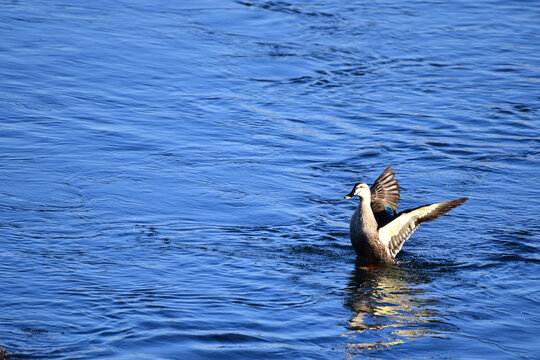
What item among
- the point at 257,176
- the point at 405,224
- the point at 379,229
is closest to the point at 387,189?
the point at 405,224

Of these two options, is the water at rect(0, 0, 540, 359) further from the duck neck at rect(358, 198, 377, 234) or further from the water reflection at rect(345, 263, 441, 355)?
the duck neck at rect(358, 198, 377, 234)

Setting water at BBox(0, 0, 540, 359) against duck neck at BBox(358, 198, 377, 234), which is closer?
water at BBox(0, 0, 540, 359)

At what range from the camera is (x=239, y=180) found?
1101cm

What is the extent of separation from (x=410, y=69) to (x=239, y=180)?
246 inches

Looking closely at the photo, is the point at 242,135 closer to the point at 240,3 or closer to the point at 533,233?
the point at 533,233

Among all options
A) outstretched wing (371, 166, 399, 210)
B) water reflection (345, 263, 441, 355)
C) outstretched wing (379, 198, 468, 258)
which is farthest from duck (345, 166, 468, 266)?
outstretched wing (371, 166, 399, 210)

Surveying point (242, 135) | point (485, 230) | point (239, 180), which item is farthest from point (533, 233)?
point (242, 135)

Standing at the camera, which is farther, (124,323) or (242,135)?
(242,135)

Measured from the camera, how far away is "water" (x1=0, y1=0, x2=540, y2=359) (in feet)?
24.3

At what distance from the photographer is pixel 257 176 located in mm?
11180

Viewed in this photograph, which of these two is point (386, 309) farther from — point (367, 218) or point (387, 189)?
point (387, 189)

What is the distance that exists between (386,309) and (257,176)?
143 inches

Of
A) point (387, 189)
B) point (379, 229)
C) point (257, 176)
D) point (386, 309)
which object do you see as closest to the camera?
point (386, 309)

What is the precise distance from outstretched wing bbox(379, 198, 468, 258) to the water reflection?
34 cm
